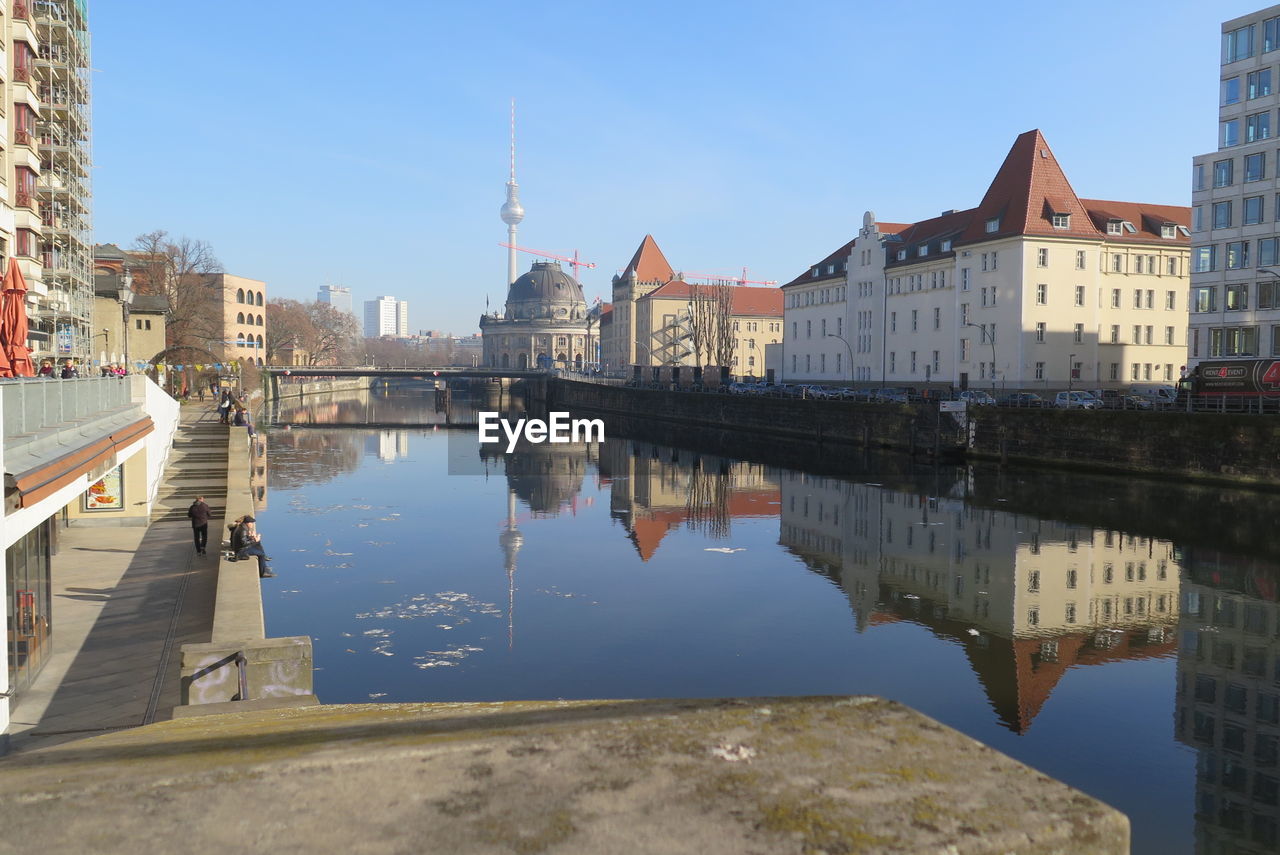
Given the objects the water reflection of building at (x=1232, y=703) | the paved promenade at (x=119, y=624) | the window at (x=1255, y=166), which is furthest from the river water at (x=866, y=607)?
the window at (x=1255, y=166)

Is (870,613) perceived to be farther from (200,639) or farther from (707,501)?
(707,501)

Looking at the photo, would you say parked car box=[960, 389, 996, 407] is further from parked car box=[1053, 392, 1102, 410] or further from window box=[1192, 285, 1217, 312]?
window box=[1192, 285, 1217, 312]

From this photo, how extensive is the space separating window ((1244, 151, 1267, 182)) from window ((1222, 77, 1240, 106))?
11.9 ft

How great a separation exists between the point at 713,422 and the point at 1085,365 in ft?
96.8

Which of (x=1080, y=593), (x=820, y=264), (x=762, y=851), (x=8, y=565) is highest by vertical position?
(x=820, y=264)

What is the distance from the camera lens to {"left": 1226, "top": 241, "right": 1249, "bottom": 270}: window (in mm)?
60969

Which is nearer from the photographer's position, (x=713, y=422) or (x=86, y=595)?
(x=86, y=595)

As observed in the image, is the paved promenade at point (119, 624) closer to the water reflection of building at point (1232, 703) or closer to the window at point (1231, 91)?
the water reflection of building at point (1232, 703)

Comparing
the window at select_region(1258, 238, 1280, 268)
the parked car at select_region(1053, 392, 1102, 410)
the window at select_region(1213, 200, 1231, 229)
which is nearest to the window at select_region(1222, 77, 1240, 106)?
the window at select_region(1213, 200, 1231, 229)

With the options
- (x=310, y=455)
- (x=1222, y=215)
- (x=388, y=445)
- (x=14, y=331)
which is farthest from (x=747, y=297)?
(x=14, y=331)

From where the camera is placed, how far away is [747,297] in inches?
6747

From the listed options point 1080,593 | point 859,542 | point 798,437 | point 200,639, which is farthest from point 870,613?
point 798,437

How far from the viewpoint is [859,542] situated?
34625 mm

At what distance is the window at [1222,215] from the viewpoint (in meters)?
61.9
